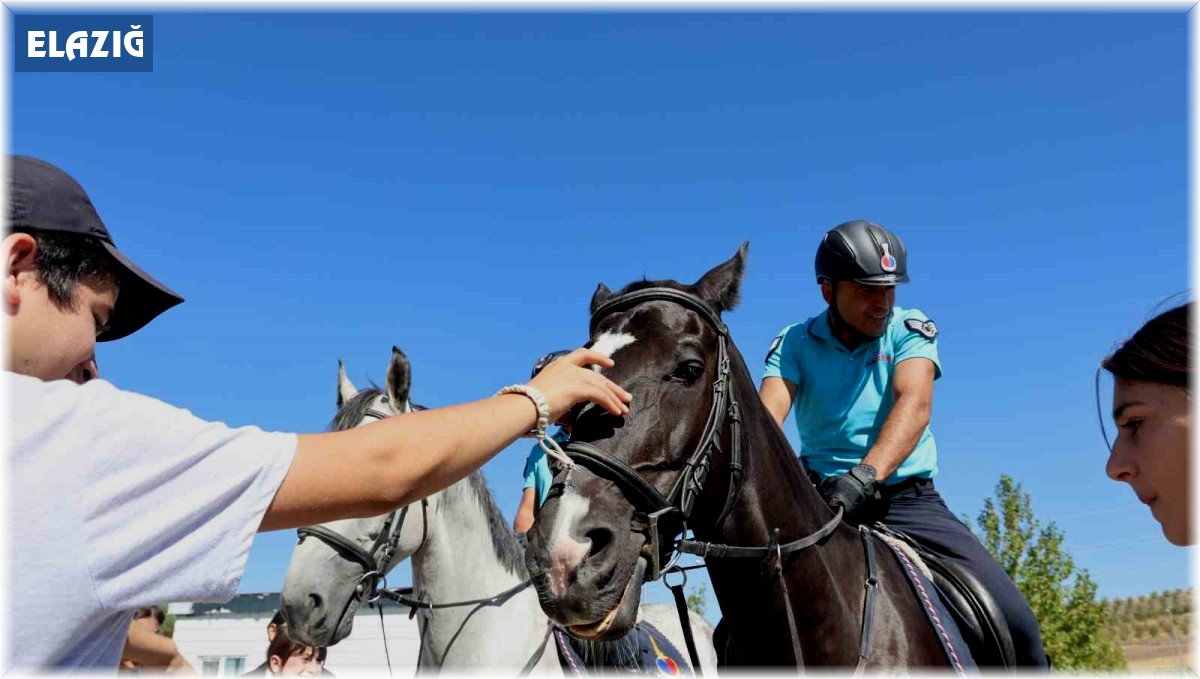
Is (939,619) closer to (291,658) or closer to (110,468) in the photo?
(110,468)

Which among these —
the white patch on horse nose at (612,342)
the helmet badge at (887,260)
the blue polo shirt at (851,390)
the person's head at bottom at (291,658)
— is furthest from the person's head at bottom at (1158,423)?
the person's head at bottom at (291,658)

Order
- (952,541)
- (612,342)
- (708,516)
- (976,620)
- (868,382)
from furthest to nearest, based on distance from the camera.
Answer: (868,382) → (952,541) → (976,620) → (708,516) → (612,342)

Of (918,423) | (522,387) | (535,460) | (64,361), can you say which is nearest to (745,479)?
(918,423)

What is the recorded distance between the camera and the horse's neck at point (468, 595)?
220 inches

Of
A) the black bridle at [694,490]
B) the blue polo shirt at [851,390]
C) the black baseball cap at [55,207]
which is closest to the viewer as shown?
the black baseball cap at [55,207]

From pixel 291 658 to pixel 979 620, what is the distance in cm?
715

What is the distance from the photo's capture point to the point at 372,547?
231 inches

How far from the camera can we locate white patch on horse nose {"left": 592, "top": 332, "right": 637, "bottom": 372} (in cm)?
378

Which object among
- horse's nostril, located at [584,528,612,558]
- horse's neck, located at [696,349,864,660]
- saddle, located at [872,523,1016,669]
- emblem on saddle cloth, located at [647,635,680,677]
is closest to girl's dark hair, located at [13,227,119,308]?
horse's nostril, located at [584,528,612,558]

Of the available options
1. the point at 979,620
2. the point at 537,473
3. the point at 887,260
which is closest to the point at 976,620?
the point at 979,620

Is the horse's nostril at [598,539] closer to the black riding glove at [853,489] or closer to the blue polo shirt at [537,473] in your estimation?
the black riding glove at [853,489]

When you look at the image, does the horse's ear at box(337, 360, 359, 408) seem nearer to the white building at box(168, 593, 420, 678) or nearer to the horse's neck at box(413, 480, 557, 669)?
the horse's neck at box(413, 480, 557, 669)

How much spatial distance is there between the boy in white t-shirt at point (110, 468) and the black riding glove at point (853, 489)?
289 centimetres

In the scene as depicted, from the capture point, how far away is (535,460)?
7773 mm
